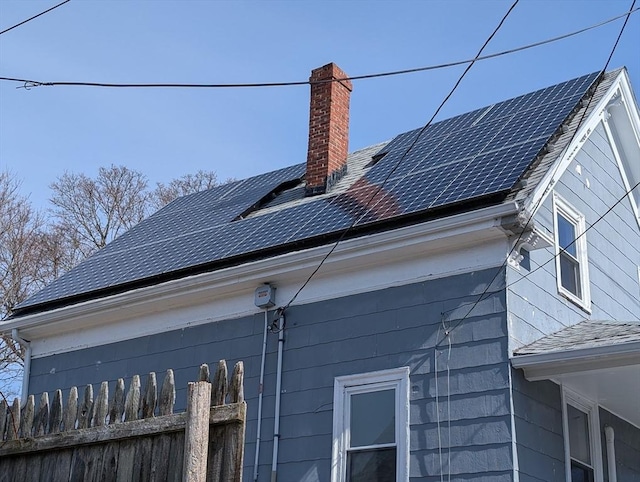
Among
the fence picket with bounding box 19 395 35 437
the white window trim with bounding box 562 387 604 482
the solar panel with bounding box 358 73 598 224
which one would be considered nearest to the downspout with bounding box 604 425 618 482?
the white window trim with bounding box 562 387 604 482

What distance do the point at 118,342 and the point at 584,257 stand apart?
21.7 ft

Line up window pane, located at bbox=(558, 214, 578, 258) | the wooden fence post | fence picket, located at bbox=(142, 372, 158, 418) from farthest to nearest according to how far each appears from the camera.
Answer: window pane, located at bbox=(558, 214, 578, 258) < fence picket, located at bbox=(142, 372, 158, 418) < the wooden fence post

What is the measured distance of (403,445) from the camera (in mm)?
10133

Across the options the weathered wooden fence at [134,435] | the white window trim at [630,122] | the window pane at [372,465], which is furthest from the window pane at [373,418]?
the white window trim at [630,122]

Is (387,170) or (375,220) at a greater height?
(387,170)

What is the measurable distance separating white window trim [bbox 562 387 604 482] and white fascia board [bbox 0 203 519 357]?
1.92 metres

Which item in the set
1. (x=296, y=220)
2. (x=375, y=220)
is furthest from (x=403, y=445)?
(x=296, y=220)

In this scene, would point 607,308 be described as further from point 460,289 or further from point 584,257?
point 460,289

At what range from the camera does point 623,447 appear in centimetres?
1184

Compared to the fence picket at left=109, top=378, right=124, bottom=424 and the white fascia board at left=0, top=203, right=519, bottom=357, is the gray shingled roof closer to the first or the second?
the white fascia board at left=0, top=203, right=519, bottom=357

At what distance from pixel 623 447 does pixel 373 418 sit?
3524 millimetres

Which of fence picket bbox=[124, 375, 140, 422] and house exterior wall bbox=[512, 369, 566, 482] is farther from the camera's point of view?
house exterior wall bbox=[512, 369, 566, 482]


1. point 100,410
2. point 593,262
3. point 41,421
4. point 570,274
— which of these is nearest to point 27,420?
point 41,421

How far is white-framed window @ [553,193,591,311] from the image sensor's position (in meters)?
11.8
